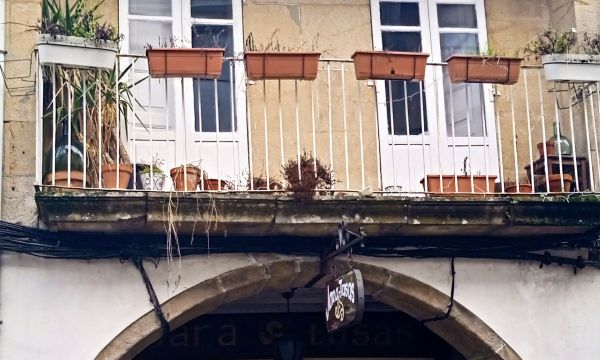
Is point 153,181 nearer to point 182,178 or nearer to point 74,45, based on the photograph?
point 182,178

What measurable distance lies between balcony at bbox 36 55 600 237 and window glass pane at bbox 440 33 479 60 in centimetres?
20

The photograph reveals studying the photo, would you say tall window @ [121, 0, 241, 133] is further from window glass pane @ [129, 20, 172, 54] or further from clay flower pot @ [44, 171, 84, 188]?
clay flower pot @ [44, 171, 84, 188]

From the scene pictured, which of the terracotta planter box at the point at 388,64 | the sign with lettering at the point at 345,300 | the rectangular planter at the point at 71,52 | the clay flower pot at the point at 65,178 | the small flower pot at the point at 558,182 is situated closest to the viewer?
the sign with lettering at the point at 345,300

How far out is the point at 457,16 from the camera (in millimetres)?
10055

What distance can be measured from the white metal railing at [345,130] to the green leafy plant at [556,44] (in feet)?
1.01

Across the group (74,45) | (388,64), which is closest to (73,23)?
(74,45)

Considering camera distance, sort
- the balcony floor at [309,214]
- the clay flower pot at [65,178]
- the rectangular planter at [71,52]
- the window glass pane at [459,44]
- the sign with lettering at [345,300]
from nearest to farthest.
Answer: the sign with lettering at [345,300] < the balcony floor at [309,214] < the rectangular planter at [71,52] < the clay flower pot at [65,178] < the window glass pane at [459,44]

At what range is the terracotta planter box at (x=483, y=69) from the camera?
344 inches

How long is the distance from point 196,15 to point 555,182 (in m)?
3.18

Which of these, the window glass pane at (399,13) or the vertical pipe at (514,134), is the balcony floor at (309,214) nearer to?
the vertical pipe at (514,134)

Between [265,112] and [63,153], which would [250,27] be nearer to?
[265,112]

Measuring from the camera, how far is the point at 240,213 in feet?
26.8

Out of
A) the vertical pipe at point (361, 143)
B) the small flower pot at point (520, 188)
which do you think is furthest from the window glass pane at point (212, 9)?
the small flower pot at point (520, 188)

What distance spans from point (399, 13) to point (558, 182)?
206cm
